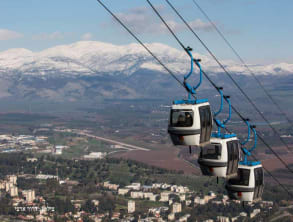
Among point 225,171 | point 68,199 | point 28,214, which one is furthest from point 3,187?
point 225,171

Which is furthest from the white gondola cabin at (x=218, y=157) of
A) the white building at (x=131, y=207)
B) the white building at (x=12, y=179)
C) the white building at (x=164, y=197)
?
the white building at (x=12, y=179)

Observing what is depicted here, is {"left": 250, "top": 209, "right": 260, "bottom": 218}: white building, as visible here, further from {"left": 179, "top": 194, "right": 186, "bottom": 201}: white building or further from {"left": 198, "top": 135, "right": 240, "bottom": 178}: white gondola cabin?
{"left": 198, "top": 135, "right": 240, "bottom": 178}: white gondola cabin

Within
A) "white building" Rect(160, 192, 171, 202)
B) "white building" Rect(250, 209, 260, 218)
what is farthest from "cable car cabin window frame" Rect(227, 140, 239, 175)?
"white building" Rect(160, 192, 171, 202)

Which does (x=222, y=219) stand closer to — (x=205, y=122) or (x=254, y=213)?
(x=254, y=213)

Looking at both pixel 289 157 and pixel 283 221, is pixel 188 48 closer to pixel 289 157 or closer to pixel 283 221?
pixel 283 221

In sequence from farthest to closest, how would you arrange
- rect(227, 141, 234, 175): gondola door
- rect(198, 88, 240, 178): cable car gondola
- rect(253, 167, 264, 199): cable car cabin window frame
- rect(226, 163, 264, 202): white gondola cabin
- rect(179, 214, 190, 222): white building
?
rect(179, 214, 190, 222): white building < rect(253, 167, 264, 199): cable car cabin window frame < rect(226, 163, 264, 202): white gondola cabin < rect(227, 141, 234, 175): gondola door < rect(198, 88, 240, 178): cable car gondola

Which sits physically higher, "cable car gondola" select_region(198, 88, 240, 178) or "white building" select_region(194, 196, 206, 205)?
"cable car gondola" select_region(198, 88, 240, 178)
